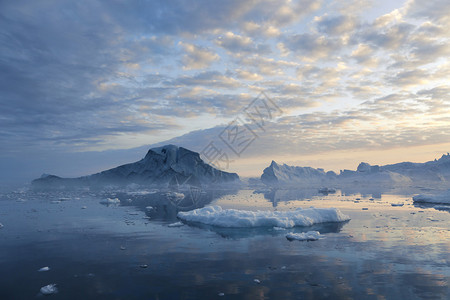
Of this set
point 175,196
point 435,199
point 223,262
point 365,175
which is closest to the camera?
point 223,262

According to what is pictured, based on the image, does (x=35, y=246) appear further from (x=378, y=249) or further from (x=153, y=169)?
(x=153, y=169)

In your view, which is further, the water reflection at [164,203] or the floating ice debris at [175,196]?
the floating ice debris at [175,196]

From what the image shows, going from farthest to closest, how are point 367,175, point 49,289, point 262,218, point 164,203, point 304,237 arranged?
point 367,175 < point 164,203 < point 262,218 < point 304,237 < point 49,289

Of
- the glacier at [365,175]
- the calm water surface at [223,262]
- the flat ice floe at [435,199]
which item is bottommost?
the calm water surface at [223,262]

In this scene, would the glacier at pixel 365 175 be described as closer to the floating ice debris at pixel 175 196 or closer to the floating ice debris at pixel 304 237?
the floating ice debris at pixel 175 196

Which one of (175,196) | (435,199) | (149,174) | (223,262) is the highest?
(149,174)

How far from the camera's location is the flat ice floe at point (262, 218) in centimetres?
1390

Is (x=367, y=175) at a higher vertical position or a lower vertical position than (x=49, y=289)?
higher

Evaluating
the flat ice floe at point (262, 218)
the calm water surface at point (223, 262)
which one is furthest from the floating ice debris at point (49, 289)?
the flat ice floe at point (262, 218)

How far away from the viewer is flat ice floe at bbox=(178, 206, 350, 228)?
45.6ft

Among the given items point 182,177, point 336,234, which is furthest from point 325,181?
point 336,234

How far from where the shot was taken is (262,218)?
551 inches

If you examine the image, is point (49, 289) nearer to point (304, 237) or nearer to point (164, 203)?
point (304, 237)

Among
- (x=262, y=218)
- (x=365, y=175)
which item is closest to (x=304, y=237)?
(x=262, y=218)
